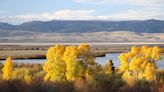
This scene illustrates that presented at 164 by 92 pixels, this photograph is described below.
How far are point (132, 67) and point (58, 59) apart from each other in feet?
39.5

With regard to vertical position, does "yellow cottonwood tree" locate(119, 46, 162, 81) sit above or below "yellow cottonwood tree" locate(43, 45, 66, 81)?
below

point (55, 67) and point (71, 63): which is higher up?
point (71, 63)

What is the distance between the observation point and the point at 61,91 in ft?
89.9

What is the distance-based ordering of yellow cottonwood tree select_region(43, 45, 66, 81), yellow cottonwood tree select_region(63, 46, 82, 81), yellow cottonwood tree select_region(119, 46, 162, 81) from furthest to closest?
yellow cottonwood tree select_region(119, 46, 162, 81) → yellow cottonwood tree select_region(43, 45, 66, 81) → yellow cottonwood tree select_region(63, 46, 82, 81)

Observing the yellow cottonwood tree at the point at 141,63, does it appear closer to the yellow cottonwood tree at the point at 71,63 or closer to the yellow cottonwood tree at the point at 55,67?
the yellow cottonwood tree at the point at 71,63

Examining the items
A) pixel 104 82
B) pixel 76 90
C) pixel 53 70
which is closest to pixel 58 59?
pixel 53 70

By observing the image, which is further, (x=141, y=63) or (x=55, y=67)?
(x=141, y=63)

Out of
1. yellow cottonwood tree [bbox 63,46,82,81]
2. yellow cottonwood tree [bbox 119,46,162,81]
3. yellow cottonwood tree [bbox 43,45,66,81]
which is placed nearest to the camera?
yellow cottonwood tree [bbox 63,46,82,81]

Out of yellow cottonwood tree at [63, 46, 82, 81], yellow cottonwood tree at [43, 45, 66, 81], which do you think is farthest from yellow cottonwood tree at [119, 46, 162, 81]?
yellow cottonwood tree at [43, 45, 66, 81]

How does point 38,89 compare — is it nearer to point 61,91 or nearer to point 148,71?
point 61,91

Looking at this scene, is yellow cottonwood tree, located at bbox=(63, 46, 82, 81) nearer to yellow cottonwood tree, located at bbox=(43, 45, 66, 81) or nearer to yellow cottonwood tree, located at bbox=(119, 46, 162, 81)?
yellow cottonwood tree, located at bbox=(43, 45, 66, 81)

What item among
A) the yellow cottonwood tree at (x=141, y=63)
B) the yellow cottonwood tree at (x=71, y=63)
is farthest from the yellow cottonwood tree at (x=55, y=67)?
the yellow cottonwood tree at (x=141, y=63)

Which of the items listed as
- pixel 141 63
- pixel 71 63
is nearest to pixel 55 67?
pixel 71 63

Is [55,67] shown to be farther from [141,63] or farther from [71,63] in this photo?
[141,63]
